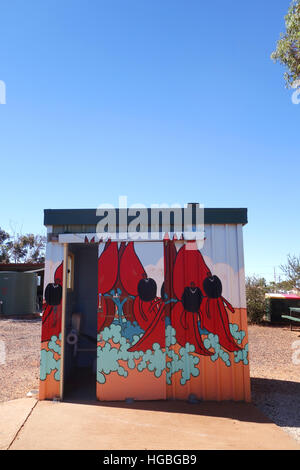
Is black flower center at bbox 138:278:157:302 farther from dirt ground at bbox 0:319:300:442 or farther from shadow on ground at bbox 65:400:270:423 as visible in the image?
dirt ground at bbox 0:319:300:442

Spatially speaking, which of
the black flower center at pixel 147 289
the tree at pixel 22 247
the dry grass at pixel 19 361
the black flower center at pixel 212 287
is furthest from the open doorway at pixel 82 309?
the tree at pixel 22 247

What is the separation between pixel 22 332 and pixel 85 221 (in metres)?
9.65

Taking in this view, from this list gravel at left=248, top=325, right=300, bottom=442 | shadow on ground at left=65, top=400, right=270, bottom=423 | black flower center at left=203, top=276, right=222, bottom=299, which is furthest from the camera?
black flower center at left=203, top=276, right=222, bottom=299

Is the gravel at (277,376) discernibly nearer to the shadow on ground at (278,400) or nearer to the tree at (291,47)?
the shadow on ground at (278,400)

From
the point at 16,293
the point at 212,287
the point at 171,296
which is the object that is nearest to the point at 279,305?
the point at 212,287

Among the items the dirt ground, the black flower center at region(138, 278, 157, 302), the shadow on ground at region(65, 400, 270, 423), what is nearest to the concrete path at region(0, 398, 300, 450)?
the shadow on ground at region(65, 400, 270, 423)

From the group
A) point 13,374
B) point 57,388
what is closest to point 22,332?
point 13,374

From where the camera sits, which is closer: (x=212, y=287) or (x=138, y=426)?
(x=138, y=426)

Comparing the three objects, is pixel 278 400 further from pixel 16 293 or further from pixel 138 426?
pixel 16 293

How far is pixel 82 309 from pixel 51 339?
2.69m

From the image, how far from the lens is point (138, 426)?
436 centimetres

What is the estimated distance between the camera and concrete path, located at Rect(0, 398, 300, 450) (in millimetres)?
3879

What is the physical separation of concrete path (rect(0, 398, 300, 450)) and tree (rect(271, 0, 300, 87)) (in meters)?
9.18
